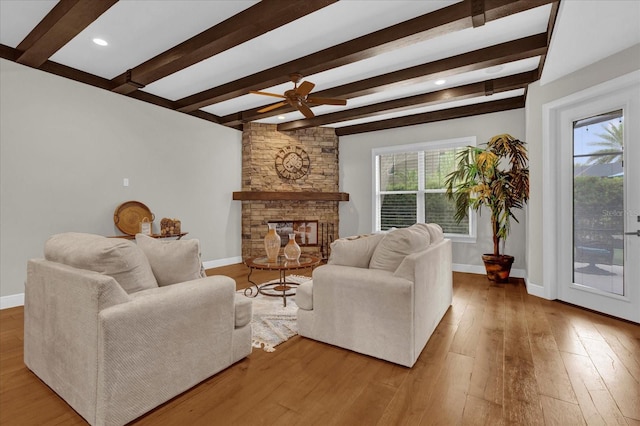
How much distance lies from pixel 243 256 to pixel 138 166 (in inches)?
95.8

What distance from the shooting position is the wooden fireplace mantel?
5.89 metres

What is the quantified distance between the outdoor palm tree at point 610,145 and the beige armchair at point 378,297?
2.12 meters

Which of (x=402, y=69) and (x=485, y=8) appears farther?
(x=402, y=69)

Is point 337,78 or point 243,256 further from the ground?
point 337,78

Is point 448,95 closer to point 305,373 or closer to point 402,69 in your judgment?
point 402,69

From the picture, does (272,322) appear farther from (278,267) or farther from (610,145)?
(610,145)

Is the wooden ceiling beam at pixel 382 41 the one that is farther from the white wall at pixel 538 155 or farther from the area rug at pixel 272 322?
the area rug at pixel 272 322

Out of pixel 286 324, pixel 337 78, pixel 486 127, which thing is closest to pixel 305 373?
pixel 286 324

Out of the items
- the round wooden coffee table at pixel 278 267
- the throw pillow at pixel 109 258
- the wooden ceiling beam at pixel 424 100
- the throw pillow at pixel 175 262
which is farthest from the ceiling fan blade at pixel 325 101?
the throw pillow at pixel 109 258

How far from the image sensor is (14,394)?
5.96 ft

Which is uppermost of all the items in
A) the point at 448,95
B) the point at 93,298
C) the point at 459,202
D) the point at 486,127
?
the point at 448,95

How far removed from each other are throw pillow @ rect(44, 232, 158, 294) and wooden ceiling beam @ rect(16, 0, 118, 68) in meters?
1.93

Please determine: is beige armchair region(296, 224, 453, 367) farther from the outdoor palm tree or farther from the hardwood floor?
the outdoor palm tree

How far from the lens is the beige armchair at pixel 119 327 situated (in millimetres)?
1469
